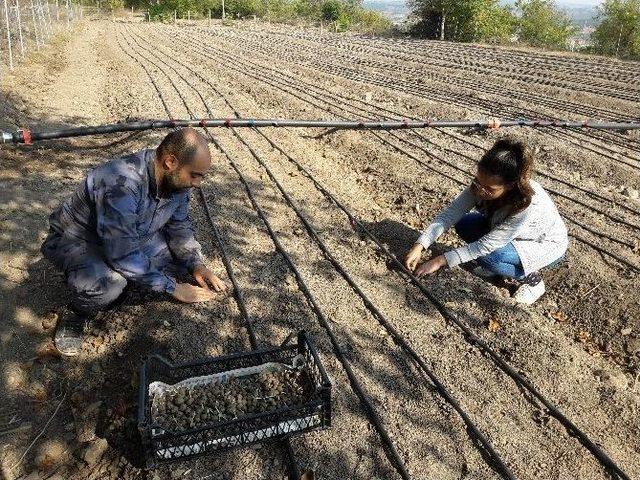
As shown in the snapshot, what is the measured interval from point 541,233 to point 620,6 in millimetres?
40018

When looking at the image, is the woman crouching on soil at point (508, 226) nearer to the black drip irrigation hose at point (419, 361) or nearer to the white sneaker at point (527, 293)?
the white sneaker at point (527, 293)

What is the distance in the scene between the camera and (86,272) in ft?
10.0

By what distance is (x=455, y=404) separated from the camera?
10.3 ft

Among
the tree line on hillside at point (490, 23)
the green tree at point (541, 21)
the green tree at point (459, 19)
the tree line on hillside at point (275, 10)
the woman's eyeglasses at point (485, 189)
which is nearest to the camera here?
the woman's eyeglasses at point (485, 189)

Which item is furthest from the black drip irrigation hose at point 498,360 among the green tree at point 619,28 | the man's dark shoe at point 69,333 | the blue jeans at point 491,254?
the green tree at point 619,28

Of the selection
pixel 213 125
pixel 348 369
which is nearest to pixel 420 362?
pixel 348 369

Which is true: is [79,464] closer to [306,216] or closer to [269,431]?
[269,431]

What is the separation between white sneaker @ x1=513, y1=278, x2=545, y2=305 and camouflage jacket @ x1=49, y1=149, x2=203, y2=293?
2811mm

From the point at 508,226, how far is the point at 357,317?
1.35 metres

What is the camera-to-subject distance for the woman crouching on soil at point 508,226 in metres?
3.56

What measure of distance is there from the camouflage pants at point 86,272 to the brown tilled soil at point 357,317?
40cm

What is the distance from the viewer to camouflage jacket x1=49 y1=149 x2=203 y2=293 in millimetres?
2787

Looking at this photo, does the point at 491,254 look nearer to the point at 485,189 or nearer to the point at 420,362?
the point at 485,189

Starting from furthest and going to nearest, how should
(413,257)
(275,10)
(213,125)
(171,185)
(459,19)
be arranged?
(275,10), (459,19), (213,125), (413,257), (171,185)
